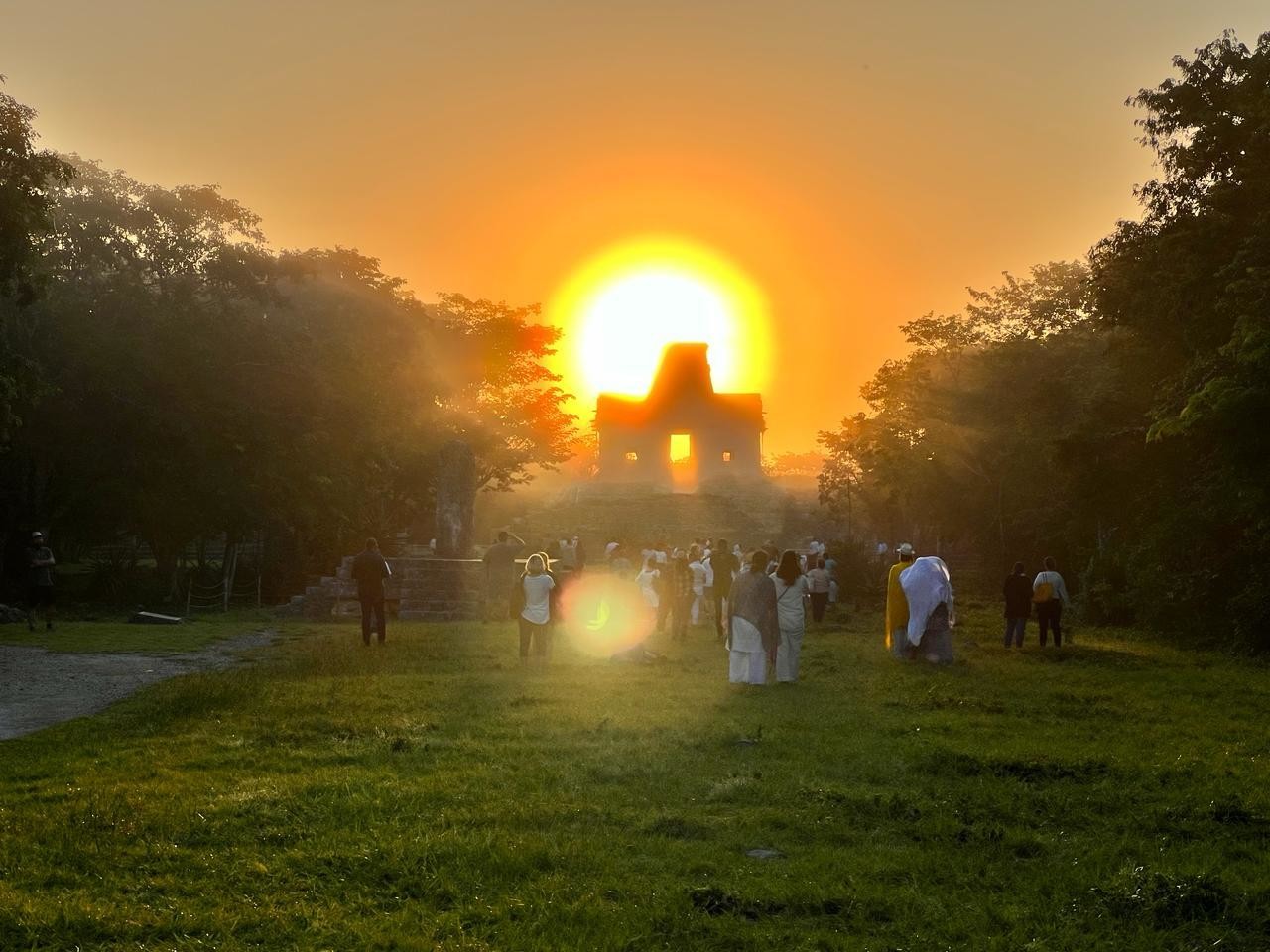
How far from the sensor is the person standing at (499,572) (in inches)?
1041

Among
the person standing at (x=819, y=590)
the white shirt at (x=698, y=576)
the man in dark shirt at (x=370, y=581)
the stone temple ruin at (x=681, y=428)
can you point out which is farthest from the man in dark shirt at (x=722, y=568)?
the stone temple ruin at (x=681, y=428)

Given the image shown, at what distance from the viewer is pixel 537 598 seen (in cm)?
1781

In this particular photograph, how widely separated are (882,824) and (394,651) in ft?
41.5

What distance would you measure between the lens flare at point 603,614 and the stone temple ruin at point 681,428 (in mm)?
35986

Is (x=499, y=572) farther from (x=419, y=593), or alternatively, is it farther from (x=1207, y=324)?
(x=1207, y=324)

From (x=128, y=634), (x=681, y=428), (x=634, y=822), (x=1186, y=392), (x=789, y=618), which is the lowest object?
(x=634, y=822)

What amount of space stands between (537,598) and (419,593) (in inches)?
489

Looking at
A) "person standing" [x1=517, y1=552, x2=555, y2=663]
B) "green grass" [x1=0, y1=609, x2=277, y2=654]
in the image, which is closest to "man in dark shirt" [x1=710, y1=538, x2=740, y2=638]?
A: "person standing" [x1=517, y1=552, x2=555, y2=663]

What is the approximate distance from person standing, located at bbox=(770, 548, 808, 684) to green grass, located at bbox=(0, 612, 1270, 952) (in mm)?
1751

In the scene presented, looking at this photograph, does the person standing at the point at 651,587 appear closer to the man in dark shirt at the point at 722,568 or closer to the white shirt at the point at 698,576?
the white shirt at the point at 698,576

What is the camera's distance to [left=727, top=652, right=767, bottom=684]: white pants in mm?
15656

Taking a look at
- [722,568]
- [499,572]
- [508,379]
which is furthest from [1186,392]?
[508,379]

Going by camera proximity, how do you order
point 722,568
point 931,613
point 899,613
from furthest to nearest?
point 722,568, point 899,613, point 931,613

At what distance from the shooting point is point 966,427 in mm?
41031
